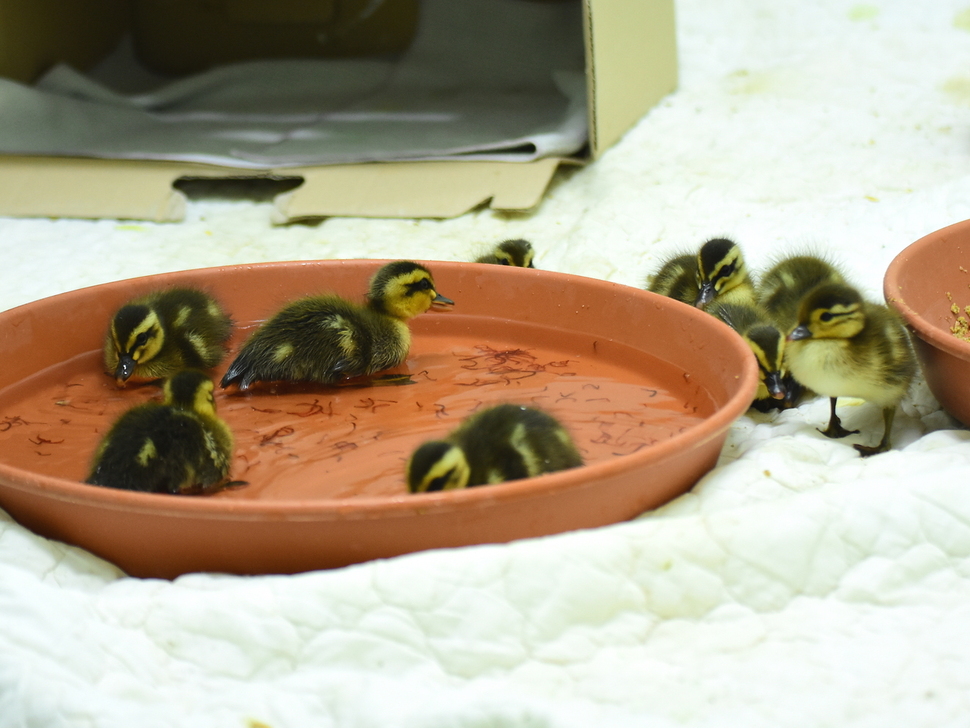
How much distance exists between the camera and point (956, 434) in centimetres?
180

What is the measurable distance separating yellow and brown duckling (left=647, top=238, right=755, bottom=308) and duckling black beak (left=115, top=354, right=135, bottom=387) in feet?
4.08

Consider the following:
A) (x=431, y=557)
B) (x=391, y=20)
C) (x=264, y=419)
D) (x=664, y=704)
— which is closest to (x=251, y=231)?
(x=264, y=419)

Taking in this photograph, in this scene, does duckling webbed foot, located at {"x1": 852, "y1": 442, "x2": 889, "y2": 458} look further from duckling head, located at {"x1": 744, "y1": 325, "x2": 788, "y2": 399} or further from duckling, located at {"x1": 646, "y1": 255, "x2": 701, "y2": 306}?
duckling, located at {"x1": 646, "y1": 255, "x2": 701, "y2": 306}

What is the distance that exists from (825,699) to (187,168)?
9.69ft

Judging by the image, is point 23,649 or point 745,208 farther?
point 745,208

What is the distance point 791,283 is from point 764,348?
42cm

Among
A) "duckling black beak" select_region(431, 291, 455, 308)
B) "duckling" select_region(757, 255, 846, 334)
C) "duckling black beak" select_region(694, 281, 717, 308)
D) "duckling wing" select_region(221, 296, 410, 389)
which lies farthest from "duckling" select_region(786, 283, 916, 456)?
"duckling wing" select_region(221, 296, 410, 389)

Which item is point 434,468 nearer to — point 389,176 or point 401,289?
point 401,289

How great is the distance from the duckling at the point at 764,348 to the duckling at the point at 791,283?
Result: 38mm

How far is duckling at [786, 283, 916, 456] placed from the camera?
1.81 metres

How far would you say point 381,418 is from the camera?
1.98 metres

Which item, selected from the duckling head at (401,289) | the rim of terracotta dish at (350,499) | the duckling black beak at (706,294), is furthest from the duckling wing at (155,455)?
the duckling black beak at (706,294)

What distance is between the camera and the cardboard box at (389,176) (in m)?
3.29

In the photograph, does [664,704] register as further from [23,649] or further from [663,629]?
[23,649]
